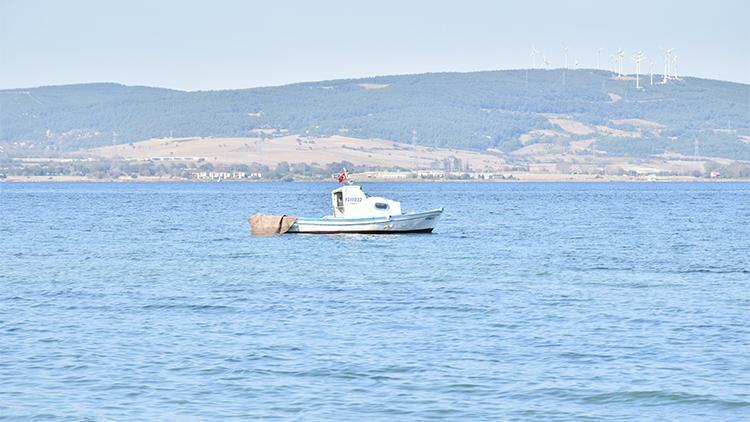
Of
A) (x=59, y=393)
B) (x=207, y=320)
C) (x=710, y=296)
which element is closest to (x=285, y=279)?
(x=207, y=320)

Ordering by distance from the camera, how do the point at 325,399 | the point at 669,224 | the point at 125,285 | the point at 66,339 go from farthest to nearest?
the point at 669,224, the point at 125,285, the point at 66,339, the point at 325,399

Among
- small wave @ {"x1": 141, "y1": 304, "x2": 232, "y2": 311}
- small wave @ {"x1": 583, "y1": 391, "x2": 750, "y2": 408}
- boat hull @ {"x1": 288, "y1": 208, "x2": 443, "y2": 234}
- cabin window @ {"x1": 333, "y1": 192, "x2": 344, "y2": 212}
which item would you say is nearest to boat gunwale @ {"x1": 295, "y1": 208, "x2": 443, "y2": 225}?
boat hull @ {"x1": 288, "y1": 208, "x2": 443, "y2": 234}

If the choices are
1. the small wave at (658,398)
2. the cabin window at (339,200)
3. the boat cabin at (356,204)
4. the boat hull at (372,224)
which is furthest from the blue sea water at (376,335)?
the cabin window at (339,200)

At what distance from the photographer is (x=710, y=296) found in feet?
113

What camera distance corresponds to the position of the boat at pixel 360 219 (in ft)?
208

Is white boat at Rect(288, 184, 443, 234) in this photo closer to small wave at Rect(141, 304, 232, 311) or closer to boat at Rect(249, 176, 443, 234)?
boat at Rect(249, 176, 443, 234)

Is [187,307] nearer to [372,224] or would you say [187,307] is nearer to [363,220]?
[363,220]

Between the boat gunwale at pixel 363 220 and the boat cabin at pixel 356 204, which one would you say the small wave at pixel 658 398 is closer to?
the boat gunwale at pixel 363 220

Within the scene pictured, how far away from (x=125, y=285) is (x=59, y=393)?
17.4 metres

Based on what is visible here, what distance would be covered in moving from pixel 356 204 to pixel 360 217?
771 millimetres

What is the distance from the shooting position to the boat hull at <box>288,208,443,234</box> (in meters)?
63.2

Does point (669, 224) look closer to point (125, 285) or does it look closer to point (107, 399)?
point (125, 285)

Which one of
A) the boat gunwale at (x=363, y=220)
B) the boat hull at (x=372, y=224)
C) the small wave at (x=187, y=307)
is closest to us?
the small wave at (x=187, y=307)

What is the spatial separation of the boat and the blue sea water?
9628 mm
